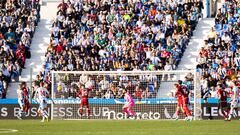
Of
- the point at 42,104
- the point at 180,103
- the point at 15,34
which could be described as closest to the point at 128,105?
the point at 180,103

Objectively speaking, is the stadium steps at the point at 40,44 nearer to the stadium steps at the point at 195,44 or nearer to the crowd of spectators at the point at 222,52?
the stadium steps at the point at 195,44

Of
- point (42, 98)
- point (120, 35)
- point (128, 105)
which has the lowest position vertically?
point (128, 105)

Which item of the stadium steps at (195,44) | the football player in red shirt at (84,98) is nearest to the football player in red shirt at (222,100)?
the stadium steps at (195,44)

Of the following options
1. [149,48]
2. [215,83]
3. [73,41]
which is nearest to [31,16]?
[73,41]

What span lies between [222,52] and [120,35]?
6.36 meters

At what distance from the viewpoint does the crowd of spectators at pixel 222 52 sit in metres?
48.7

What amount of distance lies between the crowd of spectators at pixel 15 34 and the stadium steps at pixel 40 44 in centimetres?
34

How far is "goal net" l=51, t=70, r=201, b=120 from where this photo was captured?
4678 centimetres

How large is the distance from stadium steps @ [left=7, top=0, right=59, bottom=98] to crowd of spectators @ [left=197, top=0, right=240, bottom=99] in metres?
9.51

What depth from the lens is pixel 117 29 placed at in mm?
54406

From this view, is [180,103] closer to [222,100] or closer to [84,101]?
[222,100]

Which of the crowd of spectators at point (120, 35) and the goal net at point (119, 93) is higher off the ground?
the crowd of spectators at point (120, 35)

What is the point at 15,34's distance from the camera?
182 feet

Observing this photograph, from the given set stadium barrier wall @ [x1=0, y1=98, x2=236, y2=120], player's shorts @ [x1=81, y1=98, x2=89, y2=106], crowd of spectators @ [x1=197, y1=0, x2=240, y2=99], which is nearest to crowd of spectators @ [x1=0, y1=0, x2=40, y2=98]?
stadium barrier wall @ [x1=0, y1=98, x2=236, y2=120]
